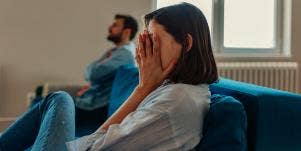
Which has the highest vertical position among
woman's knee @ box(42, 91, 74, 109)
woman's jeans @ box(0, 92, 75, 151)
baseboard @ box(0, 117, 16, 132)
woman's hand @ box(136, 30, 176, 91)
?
woman's hand @ box(136, 30, 176, 91)

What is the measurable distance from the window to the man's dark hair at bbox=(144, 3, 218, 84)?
2690 mm

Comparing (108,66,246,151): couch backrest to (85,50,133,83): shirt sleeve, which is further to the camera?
(85,50,133,83): shirt sleeve

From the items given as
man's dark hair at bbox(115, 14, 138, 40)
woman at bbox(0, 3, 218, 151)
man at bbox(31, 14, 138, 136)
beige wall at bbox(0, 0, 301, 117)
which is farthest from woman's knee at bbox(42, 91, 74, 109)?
beige wall at bbox(0, 0, 301, 117)

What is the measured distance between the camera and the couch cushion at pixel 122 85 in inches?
92.6

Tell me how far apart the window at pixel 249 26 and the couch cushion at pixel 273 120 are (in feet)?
8.95

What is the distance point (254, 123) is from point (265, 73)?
9.13 feet

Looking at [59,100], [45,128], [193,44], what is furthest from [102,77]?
[193,44]

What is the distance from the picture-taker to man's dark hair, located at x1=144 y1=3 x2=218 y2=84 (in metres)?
1.21

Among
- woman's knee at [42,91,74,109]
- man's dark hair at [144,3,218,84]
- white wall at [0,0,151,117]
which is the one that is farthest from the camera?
white wall at [0,0,151,117]

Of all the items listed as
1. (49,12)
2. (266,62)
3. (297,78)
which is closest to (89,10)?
(49,12)

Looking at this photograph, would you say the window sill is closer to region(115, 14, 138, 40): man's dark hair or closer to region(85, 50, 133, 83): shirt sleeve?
region(115, 14, 138, 40): man's dark hair

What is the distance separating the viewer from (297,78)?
3.94m

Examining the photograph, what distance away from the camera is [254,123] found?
117 centimetres

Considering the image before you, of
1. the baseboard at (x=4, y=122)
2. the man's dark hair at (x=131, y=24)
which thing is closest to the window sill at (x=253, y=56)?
the man's dark hair at (x=131, y=24)
